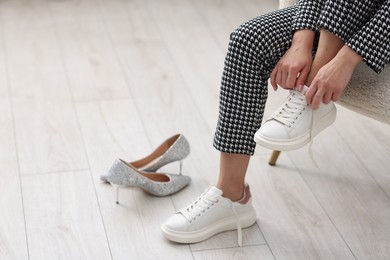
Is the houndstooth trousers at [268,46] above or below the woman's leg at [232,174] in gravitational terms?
above

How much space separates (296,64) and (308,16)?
5.0 inches

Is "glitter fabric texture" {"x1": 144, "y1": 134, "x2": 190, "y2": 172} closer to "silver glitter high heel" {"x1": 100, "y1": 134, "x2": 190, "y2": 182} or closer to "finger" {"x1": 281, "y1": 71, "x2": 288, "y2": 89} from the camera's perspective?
"silver glitter high heel" {"x1": 100, "y1": 134, "x2": 190, "y2": 182}

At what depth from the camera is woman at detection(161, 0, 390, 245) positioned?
1.61 m

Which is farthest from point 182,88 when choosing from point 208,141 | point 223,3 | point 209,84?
point 223,3

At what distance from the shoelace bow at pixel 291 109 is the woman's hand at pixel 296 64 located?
0.8 inches

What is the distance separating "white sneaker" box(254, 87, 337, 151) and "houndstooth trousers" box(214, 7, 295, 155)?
0.07 metres

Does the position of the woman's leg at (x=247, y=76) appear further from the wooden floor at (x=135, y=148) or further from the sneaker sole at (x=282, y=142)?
the wooden floor at (x=135, y=148)

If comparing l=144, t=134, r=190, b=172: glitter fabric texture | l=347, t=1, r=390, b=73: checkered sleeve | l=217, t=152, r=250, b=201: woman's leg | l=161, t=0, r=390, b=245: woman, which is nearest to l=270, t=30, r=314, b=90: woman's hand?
l=161, t=0, r=390, b=245: woman

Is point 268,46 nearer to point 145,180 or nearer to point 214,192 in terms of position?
point 214,192

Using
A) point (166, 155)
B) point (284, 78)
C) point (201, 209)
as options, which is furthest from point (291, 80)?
point (166, 155)

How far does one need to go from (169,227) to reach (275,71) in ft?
1.48

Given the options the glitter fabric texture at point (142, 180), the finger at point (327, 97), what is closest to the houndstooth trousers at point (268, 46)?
the finger at point (327, 97)

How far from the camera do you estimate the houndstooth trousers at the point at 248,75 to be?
1676 mm

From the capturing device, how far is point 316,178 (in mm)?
2088
